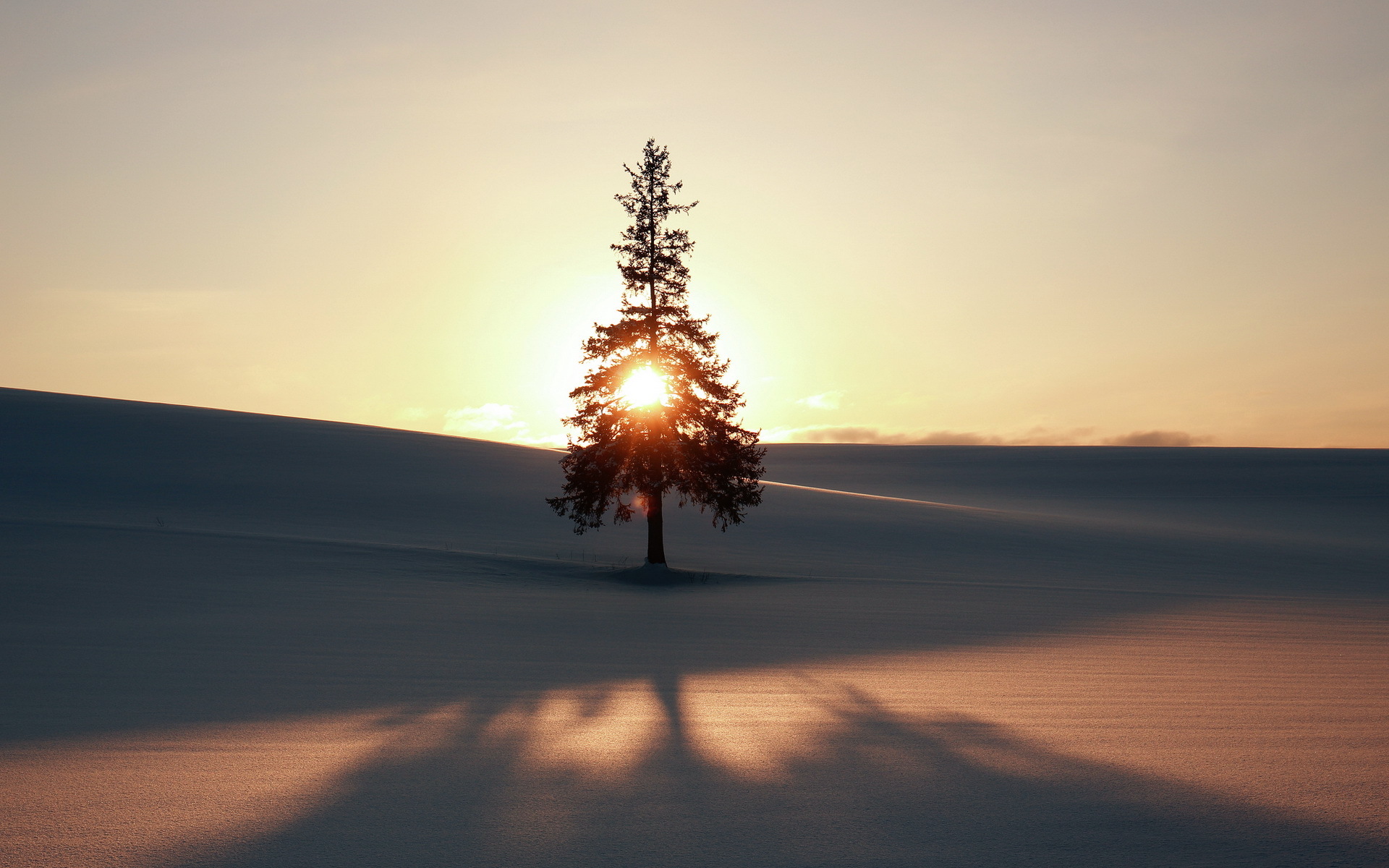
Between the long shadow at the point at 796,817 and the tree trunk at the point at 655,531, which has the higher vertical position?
the tree trunk at the point at 655,531

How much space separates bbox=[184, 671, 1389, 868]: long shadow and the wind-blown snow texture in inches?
1.0

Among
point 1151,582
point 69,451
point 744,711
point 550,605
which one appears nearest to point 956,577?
point 1151,582

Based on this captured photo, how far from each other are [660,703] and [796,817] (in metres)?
2.92

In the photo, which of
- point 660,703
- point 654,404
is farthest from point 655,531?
point 660,703

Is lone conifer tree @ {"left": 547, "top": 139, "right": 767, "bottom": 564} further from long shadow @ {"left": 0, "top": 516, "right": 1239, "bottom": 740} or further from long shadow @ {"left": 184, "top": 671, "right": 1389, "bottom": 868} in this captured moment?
long shadow @ {"left": 184, "top": 671, "right": 1389, "bottom": 868}

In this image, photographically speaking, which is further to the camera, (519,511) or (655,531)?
(519,511)

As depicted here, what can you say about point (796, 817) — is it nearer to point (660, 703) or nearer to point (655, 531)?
point (660, 703)

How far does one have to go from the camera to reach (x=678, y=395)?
67.6 ft

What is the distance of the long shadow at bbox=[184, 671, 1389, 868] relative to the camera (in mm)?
Result: 4359

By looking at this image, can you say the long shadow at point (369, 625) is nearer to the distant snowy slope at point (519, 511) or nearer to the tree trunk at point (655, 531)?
the tree trunk at point (655, 531)

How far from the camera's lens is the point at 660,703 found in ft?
25.1

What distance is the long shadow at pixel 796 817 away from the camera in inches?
172

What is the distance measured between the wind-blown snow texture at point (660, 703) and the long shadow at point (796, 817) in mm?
25

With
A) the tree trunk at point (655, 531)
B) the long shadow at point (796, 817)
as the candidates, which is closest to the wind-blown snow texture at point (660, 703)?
the long shadow at point (796, 817)
